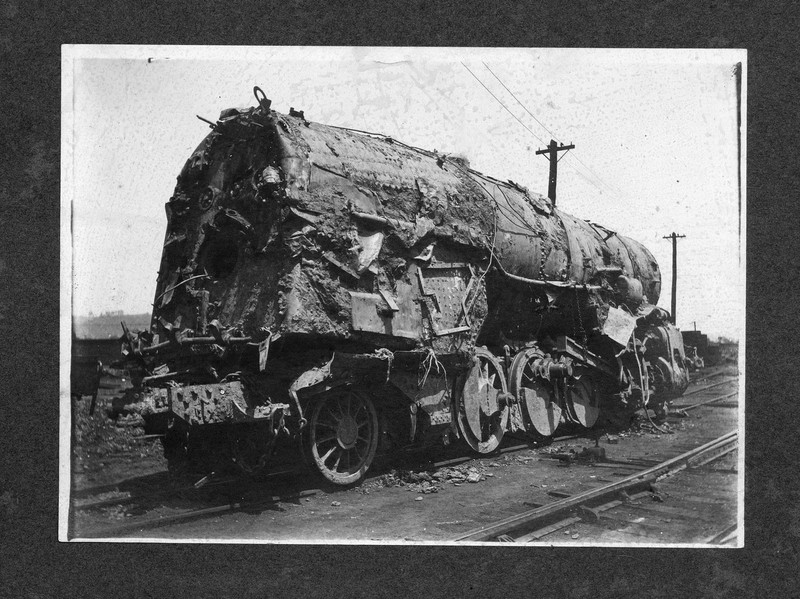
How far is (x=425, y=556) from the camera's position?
6.07 metres

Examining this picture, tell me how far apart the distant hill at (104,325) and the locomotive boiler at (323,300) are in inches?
5.0

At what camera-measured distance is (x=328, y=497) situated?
6.43 metres

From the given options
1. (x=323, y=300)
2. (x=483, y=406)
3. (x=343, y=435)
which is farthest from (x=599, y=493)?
(x=323, y=300)

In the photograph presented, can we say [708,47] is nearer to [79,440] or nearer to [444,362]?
[444,362]

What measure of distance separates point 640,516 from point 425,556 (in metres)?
2.01

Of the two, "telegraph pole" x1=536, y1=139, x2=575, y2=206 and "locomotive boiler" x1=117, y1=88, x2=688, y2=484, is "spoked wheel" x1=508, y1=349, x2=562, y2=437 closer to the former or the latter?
"locomotive boiler" x1=117, y1=88, x2=688, y2=484

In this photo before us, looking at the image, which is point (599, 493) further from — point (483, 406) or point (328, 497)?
point (328, 497)

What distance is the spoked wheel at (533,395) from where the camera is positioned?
8.75m

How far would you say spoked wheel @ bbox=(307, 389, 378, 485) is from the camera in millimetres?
6496

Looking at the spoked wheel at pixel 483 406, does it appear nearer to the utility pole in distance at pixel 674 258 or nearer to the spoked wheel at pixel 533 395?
the spoked wheel at pixel 533 395

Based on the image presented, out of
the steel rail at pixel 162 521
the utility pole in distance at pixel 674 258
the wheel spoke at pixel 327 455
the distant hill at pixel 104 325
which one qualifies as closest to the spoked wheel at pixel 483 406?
the wheel spoke at pixel 327 455

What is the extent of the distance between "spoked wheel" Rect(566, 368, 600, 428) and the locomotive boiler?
1.44m

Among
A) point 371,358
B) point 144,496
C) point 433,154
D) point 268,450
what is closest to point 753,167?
point 433,154

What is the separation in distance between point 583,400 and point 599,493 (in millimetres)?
3251
